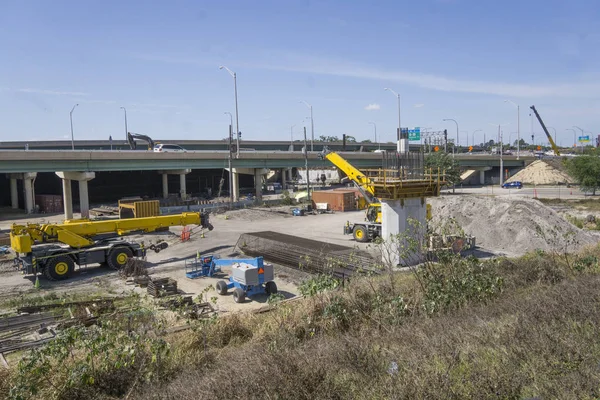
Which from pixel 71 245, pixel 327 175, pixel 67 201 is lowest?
pixel 71 245

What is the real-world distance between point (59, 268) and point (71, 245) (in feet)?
3.84

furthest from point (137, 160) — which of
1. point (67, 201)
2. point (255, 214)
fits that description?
point (255, 214)

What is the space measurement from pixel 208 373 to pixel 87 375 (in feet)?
5.73

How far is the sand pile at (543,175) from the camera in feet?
255

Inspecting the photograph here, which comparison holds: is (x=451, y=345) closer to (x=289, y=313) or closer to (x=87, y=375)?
(x=289, y=313)

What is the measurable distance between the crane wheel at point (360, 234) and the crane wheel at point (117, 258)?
13.3m

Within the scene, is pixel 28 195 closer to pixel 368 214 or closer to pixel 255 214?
pixel 255 214

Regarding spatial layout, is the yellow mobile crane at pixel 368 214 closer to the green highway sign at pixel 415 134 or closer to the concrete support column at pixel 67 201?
the concrete support column at pixel 67 201

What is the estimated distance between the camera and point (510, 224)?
89.1ft

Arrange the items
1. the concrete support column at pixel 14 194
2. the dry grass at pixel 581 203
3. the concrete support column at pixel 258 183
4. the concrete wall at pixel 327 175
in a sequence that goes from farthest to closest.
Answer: the concrete wall at pixel 327 175 < the concrete support column at pixel 258 183 < the concrete support column at pixel 14 194 < the dry grass at pixel 581 203

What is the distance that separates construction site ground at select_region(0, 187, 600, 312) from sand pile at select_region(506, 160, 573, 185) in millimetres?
39027

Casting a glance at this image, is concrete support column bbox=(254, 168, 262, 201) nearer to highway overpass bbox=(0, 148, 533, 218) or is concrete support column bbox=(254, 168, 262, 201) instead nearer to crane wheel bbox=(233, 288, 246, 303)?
highway overpass bbox=(0, 148, 533, 218)

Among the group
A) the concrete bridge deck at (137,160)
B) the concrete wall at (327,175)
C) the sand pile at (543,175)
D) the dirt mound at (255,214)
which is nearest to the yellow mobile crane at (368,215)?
the dirt mound at (255,214)

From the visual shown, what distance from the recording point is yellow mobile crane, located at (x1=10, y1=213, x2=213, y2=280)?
2164 cm
